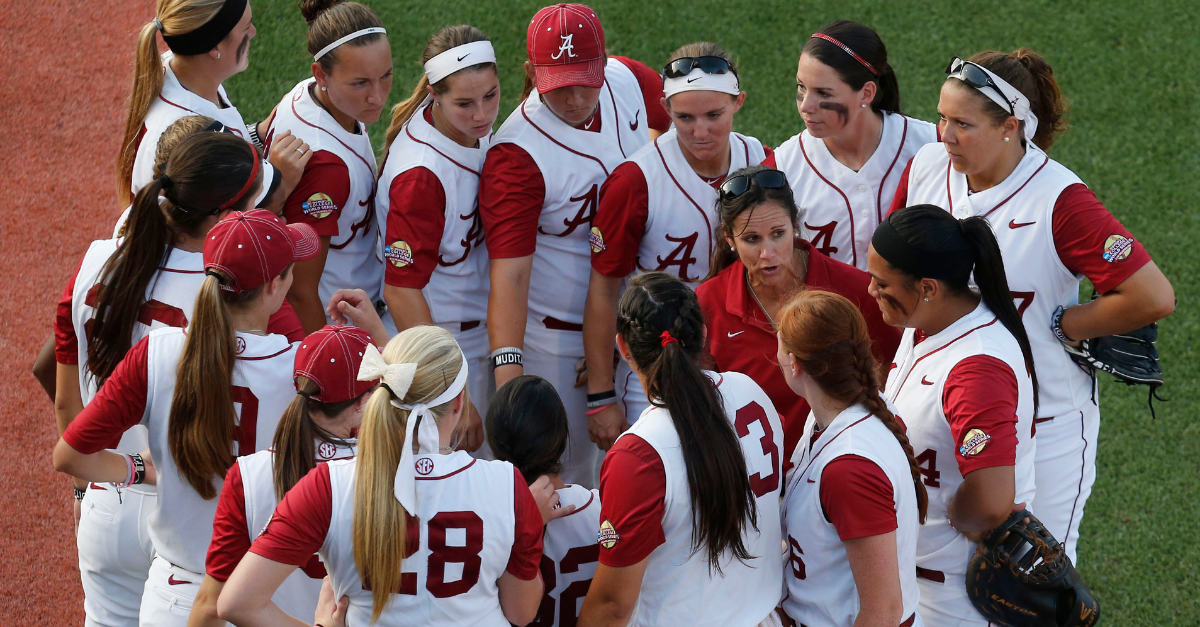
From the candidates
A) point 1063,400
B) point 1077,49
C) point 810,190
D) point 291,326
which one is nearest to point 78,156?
point 291,326

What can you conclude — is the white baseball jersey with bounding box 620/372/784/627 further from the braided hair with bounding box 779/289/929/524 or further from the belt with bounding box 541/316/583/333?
the belt with bounding box 541/316/583/333

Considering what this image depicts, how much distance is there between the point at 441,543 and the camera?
6.42ft

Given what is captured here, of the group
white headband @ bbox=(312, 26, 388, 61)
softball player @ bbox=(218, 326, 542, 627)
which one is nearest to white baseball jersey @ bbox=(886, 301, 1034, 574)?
softball player @ bbox=(218, 326, 542, 627)

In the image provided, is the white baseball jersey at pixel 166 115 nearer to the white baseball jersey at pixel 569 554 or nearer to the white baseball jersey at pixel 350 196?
the white baseball jersey at pixel 350 196

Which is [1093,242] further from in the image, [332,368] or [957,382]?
[332,368]

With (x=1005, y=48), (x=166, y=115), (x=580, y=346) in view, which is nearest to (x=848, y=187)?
(x=580, y=346)

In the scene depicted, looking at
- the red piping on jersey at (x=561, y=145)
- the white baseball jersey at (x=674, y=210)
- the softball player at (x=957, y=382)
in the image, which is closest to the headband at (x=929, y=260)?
the softball player at (x=957, y=382)

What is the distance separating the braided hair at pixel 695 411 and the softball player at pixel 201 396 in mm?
839

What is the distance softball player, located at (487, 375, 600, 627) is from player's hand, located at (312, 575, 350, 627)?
0.50 m

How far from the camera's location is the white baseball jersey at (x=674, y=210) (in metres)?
3.15

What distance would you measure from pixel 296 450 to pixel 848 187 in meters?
1.96

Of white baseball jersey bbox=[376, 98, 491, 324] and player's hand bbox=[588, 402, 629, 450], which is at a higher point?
white baseball jersey bbox=[376, 98, 491, 324]

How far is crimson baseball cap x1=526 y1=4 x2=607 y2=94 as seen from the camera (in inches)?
124

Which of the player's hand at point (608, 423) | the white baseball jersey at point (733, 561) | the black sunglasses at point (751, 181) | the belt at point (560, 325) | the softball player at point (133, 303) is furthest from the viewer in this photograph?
the belt at point (560, 325)
